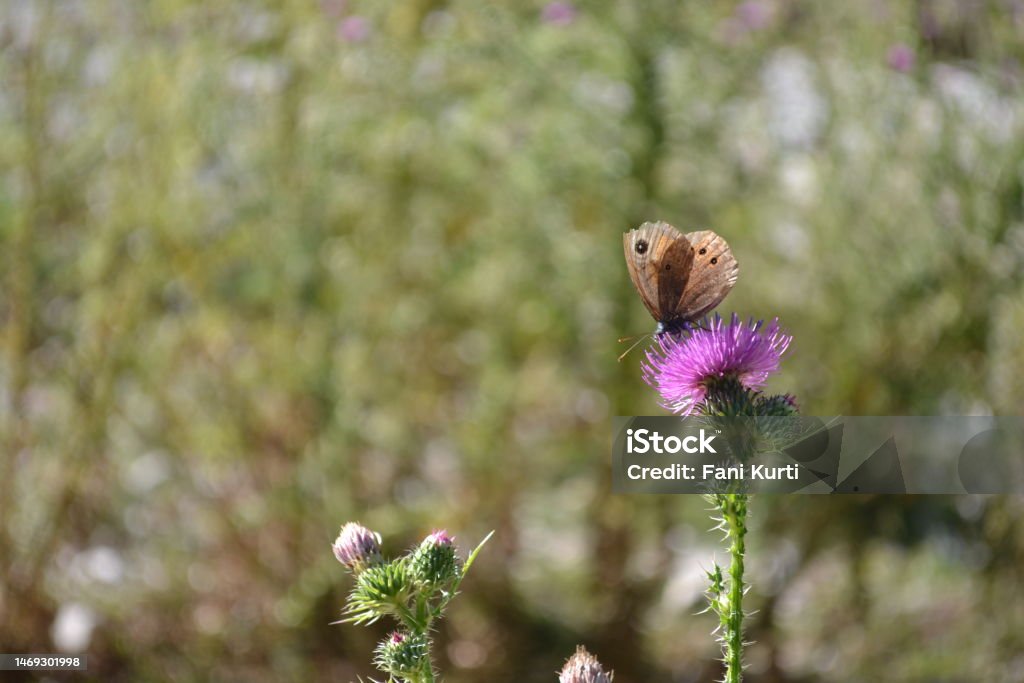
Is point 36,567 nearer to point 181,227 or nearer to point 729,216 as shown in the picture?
point 181,227

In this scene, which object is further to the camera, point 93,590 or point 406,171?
point 406,171

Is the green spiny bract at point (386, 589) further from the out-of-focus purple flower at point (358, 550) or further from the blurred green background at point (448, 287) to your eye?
the blurred green background at point (448, 287)

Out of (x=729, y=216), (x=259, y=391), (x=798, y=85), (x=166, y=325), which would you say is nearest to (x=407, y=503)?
(x=259, y=391)

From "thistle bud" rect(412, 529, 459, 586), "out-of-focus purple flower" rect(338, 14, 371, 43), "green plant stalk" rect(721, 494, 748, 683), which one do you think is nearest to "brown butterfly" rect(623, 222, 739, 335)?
"green plant stalk" rect(721, 494, 748, 683)

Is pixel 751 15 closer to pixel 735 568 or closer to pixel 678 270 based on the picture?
pixel 678 270

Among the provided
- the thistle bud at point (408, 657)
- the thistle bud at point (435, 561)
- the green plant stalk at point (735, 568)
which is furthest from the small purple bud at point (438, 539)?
the green plant stalk at point (735, 568)

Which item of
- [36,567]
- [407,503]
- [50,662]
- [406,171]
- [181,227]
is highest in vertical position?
[406,171]
